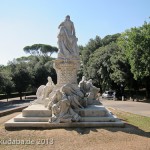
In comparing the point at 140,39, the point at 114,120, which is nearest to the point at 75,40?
the point at 114,120

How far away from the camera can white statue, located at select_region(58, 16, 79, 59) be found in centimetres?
1759

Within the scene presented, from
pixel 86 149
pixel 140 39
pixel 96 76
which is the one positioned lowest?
pixel 86 149

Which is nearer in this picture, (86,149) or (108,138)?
(86,149)

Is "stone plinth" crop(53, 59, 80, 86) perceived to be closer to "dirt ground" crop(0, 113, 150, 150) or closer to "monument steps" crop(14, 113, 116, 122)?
"monument steps" crop(14, 113, 116, 122)

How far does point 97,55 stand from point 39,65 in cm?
1985

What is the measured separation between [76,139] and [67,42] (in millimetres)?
7369

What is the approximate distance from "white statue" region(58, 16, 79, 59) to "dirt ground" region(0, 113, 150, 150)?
5.33 metres

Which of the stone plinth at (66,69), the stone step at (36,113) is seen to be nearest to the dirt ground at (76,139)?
the stone step at (36,113)

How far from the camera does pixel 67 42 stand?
1788 cm

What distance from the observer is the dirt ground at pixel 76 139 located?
10969mm

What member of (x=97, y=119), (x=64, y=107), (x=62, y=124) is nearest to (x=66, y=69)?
(x=64, y=107)

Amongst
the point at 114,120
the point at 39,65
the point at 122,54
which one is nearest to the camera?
the point at 114,120

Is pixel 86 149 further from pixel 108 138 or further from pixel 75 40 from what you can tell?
pixel 75 40

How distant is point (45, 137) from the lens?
1231 cm
